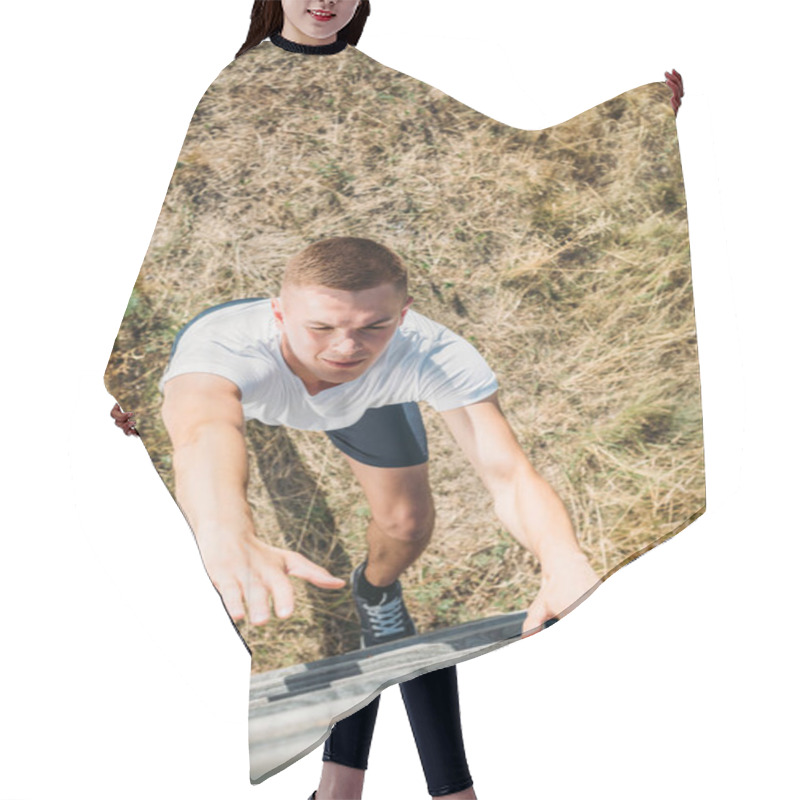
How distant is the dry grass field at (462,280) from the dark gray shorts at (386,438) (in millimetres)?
44

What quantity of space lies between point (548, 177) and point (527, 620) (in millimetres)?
1174

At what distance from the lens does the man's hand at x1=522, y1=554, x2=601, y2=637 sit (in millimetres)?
4422

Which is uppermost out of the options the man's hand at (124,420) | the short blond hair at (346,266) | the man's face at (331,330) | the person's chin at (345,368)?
the short blond hair at (346,266)

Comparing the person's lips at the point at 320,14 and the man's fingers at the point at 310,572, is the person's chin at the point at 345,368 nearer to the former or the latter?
the man's fingers at the point at 310,572

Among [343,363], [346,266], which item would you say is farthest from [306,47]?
[343,363]

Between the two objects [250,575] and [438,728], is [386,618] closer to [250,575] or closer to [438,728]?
[250,575]

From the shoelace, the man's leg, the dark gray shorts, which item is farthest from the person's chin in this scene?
the shoelace

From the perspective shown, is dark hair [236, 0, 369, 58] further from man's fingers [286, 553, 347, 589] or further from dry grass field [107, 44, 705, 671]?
man's fingers [286, 553, 347, 589]

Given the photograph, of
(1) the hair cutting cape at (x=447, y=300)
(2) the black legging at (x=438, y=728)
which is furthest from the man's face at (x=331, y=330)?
(2) the black legging at (x=438, y=728)

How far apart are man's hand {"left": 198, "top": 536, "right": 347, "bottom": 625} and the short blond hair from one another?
69cm

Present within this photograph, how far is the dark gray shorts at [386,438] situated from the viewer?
4594 millimetres

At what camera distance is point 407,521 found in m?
4.57

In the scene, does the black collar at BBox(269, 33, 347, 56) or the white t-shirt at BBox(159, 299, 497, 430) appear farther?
the black collar at BBox(269, 33, 347, 56)

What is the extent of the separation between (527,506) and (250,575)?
2.33ft
